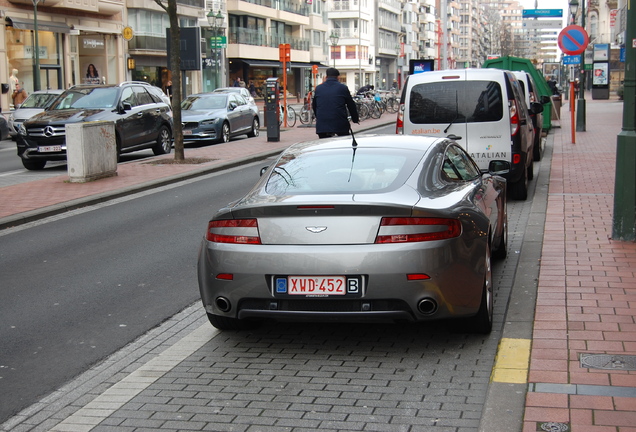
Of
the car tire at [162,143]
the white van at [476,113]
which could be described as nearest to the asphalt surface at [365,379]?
the white van at [476,113]

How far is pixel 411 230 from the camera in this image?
5.20 m

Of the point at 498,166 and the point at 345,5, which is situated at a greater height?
the point at 345,5

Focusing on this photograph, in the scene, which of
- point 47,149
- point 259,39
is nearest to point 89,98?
point 47,149

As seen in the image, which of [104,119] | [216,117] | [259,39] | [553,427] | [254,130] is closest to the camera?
[553,427]

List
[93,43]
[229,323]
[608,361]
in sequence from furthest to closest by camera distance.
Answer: [93,43], [229,323], [608,361]

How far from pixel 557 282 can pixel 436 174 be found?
64.3 inches

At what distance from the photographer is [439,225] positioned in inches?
208

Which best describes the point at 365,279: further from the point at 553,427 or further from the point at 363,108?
the point at 363,108

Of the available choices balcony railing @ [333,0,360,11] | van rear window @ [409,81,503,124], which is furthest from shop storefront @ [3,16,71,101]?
balcony railing @ [333,0,360,11]

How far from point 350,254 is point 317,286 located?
287 millimetres

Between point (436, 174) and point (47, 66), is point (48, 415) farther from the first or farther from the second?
point (47, 66)

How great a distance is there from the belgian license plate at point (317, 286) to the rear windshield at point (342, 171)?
2.22ft

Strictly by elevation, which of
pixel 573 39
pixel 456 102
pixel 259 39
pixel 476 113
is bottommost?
pixel 476 113

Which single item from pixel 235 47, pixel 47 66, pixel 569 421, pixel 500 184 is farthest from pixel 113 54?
pixel 569 421
